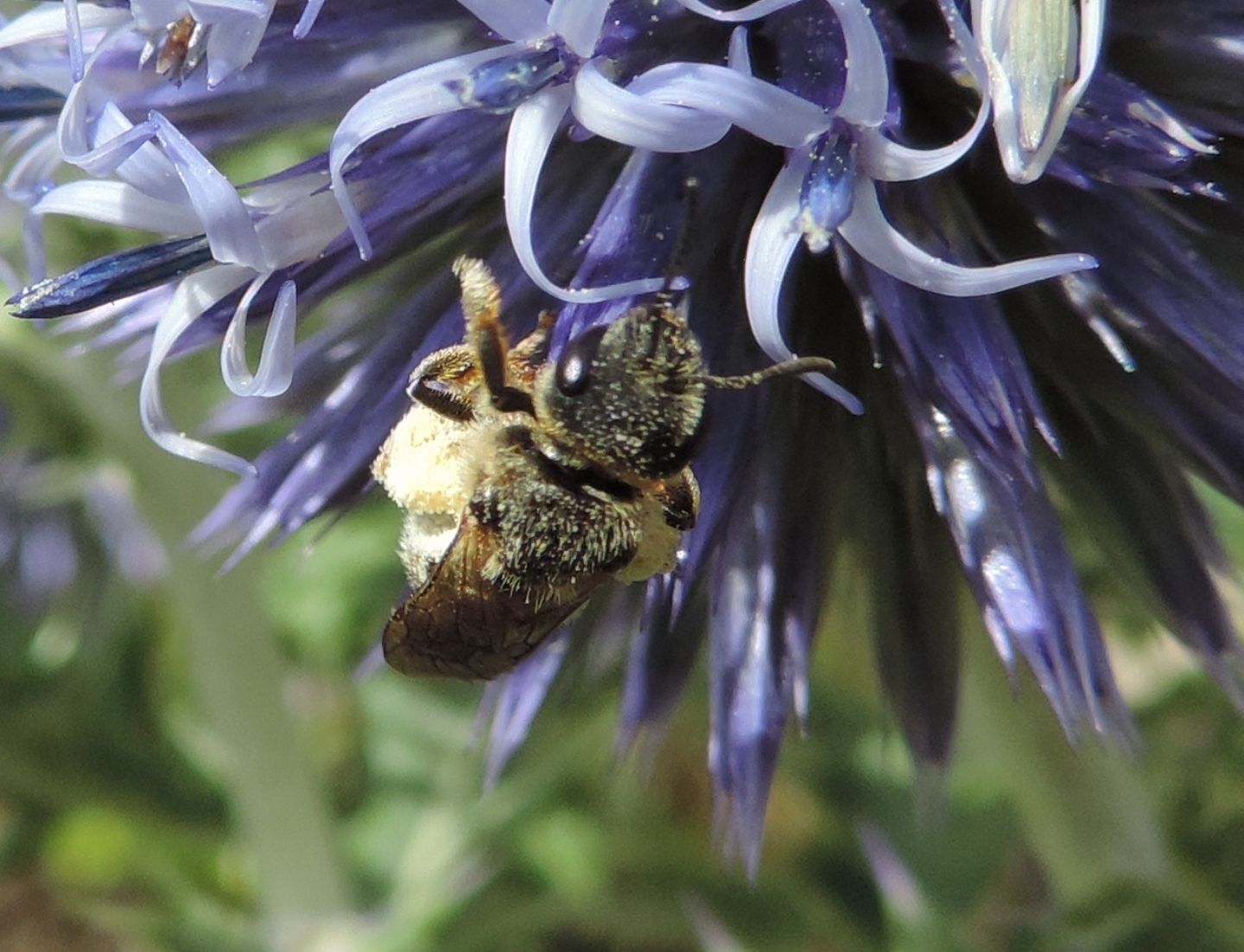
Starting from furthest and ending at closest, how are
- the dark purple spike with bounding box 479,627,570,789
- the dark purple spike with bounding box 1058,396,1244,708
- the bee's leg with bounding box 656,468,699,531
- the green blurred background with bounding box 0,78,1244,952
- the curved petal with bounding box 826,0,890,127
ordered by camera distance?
the green blurred background with bounding box 0,78,1244,952, the dark purple spike with bounding box 479,627,570,789, the dark purple spike with bounding box 1058,396,1244,708, the bee's leg with bounding box 656,468,699,531, the curved petal with bounding box 826,0,890,127

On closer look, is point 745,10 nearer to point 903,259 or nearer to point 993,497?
point 903,259

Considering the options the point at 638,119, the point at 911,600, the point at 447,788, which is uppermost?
the point at 638,119

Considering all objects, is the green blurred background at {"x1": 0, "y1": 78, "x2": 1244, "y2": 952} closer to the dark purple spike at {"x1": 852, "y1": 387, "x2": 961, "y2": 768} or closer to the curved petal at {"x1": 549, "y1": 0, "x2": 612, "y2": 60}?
the dark purple spike at {"x1": 852, "y1": 387, "x2": 961, "y2": 768}

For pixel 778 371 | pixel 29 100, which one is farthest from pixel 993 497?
pixel 29 100

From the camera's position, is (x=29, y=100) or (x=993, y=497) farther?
(x=29, y=100)

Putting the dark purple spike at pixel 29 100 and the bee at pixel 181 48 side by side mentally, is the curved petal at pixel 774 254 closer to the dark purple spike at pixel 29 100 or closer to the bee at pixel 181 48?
the bee at pixel 181 48

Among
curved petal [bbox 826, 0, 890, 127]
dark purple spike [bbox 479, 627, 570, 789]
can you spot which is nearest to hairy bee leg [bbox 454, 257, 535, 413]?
curved petal [bbox 826, 0, 890, 127]

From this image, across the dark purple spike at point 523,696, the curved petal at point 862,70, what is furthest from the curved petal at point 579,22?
the dark purple spike at point 523,696
